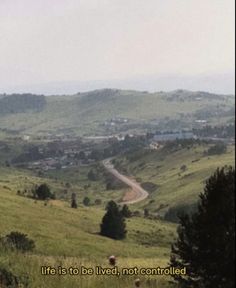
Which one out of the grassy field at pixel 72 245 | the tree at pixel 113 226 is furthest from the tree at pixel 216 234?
the tree at pixel 113 226

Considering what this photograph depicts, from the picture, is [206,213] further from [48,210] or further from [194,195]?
[194,195]

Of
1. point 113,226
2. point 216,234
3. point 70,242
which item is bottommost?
point 113,226

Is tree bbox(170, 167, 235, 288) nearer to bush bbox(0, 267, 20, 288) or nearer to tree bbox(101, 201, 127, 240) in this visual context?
bush bbox(0, 267, 20, 288)

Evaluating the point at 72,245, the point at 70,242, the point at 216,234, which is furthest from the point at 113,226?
the point at 216,234

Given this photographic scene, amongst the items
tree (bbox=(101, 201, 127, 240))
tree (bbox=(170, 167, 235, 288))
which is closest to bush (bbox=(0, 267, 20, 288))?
tree (bbox=(170, 167, 235, 288))

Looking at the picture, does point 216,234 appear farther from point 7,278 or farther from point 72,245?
point 72,245

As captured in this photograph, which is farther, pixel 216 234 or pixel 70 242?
pixel 70 242

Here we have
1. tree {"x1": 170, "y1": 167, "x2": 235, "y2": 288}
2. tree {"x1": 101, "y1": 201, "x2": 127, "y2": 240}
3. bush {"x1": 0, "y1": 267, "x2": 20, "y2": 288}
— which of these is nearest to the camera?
tree {"x1": 170, "y1": 167, "x2": 235, "y2": 288}

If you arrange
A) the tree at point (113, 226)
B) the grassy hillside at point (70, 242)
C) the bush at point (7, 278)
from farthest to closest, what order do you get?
the tree at point (113, 226) → the grassy hillside at point (70, 242) → the bush at point (7, 278)

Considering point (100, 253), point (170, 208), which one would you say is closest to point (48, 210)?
point (100, 253)

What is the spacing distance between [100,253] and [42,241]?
5.51 metres

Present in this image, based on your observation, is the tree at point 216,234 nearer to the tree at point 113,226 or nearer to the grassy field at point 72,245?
the grassy field at point 72,245

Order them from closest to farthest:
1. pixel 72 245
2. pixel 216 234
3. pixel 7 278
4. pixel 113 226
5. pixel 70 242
Result: 1. pixel 216 234
2. pixel 7 278
3. pixel 72 245
4. pixel 70 242
5. pixel 113 226

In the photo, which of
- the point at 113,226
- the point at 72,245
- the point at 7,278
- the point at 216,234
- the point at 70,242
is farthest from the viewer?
the point at 113,226
